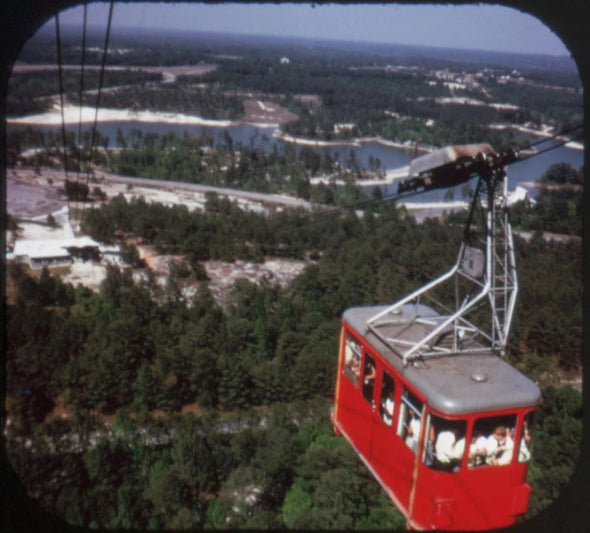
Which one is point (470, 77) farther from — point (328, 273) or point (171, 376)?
point (171, 376)

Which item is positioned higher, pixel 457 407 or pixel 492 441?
pixel 457 407

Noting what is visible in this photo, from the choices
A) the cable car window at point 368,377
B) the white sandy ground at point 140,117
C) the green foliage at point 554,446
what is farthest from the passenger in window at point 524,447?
the white sandy ground at point 140,117

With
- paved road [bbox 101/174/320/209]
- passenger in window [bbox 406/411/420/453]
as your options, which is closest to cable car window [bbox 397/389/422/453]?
passenger in window [bbox 406/411/420/453]

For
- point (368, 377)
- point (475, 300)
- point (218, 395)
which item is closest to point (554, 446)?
point (218, 395)

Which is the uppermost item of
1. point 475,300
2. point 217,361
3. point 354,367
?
point 475,300

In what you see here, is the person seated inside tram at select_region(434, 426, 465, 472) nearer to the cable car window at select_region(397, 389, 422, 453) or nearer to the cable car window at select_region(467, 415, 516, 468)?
the cable car window at select_region(467, 415, 516, 468)

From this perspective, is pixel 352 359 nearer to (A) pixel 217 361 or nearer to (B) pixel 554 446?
(B) pixel 554 446

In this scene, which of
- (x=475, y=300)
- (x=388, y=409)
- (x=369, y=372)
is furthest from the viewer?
(x=369, y=372)
